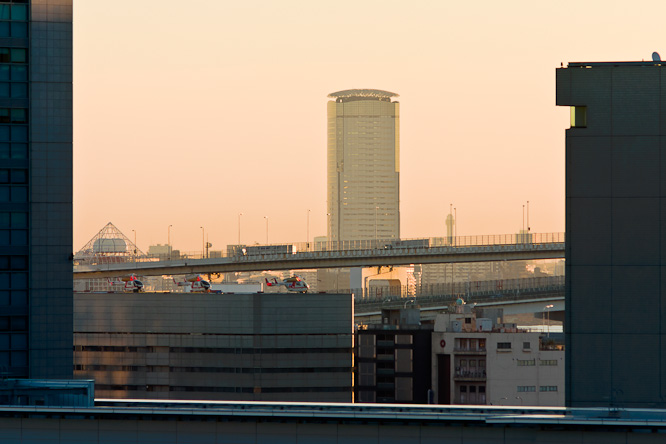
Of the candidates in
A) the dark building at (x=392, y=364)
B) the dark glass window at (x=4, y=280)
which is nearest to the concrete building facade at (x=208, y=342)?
the dark building at (x=392, y=364)

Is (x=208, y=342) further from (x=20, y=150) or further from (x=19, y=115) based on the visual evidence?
(x=19, y=115)

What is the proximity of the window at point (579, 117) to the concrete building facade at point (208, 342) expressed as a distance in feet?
274

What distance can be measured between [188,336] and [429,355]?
24.4 meters

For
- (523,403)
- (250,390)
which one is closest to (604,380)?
(523,403)

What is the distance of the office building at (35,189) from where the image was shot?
58.8 meters

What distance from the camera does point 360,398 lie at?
122m

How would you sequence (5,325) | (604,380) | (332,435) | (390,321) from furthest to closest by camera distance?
(390,321) < (5,325) < (604,380) < (332,435)

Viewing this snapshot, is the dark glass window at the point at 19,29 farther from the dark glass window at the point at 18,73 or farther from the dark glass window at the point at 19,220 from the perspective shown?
the dark glass window at the point at 19,220

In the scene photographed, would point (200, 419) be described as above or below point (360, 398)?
above

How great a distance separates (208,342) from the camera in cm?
12681

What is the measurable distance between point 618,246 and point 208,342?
289ft

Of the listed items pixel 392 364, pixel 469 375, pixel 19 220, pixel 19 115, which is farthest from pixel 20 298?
pixel 392 364

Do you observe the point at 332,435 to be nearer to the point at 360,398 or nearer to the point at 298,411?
the point at 298,411

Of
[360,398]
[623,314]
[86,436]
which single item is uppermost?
[623,314]
